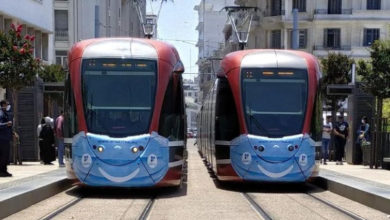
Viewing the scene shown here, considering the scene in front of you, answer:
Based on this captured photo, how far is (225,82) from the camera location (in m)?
16.2

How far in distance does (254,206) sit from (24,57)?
39.0ft

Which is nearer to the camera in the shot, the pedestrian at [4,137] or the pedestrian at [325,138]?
the pedestrian at [4,137]

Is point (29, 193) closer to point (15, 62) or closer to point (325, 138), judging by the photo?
point (15, 62)

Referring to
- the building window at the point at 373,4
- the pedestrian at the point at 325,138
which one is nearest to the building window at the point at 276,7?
the building window at the point at 373,4

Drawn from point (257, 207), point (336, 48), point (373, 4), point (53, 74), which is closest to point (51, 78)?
point (53, 74)

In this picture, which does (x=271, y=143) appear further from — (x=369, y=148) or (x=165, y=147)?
(x=369, y=148)

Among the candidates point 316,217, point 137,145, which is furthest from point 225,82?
point 316,217

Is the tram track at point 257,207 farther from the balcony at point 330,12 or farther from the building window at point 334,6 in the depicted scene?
the building window at point 334,6

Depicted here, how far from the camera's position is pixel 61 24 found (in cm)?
5712

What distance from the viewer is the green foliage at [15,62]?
22.0 m

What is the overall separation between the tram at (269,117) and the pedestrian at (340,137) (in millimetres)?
8929

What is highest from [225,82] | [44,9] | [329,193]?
A: [44,9]

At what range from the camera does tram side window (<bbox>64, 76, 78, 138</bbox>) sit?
1434cm

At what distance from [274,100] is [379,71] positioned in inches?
281
